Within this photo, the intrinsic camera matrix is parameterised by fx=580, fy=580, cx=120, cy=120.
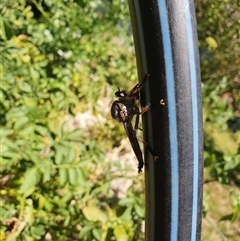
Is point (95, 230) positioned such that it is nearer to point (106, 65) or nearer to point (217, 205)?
point (217, 205)

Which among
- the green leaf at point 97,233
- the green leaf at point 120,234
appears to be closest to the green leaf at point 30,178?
the green leaf at point 97,233

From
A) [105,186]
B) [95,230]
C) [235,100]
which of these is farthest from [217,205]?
[95,230]

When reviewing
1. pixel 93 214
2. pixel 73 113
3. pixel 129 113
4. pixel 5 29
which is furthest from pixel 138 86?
pixel 73 113

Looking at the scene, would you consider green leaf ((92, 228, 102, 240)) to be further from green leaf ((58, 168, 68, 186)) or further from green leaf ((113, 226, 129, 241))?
green leaf ((58, 168, 68, 186))

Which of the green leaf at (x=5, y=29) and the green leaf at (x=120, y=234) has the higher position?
the green leaf at (x=5, y=29)

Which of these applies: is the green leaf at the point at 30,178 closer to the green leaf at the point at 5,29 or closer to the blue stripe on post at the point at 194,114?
the green leaf at the point at 5,29

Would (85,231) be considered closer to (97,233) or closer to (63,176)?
(97,233)
